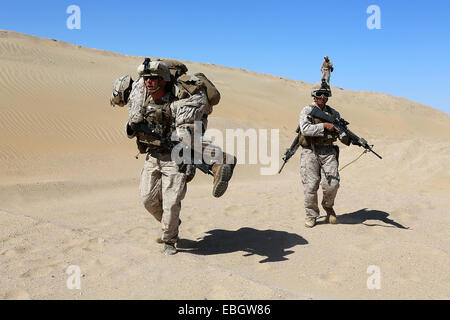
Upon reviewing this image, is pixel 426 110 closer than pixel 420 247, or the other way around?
pixel 420 247

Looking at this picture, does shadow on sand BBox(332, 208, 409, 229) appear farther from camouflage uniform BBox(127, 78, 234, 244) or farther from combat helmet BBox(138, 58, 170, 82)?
combat helmet BBox(138, 58, 170, 82)

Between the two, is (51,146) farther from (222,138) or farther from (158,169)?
(158,169)

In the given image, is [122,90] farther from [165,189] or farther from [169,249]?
[169,249]

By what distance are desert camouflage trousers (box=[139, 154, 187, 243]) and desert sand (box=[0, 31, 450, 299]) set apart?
0.35 m

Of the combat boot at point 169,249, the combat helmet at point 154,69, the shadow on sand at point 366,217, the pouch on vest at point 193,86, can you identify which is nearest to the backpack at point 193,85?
the pouch on vest at point 193,86

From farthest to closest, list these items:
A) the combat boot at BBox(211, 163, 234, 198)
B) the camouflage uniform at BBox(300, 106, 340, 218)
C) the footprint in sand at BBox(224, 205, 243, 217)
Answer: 1. the footprint in sand at BBox(224, 205, 243, 217)
2. the camouflage uniform at BBox(300, 106, 340, 218)
3. the combat boot at BBox(211, 163, 234, 198)

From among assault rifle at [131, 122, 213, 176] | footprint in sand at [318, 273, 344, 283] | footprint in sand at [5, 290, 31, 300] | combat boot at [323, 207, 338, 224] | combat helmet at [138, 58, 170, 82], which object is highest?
combat helmet at [138, 58, 170, 82]

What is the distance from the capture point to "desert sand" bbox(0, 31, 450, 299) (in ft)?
11.7

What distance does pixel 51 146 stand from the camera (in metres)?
11.7

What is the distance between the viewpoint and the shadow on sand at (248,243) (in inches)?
184

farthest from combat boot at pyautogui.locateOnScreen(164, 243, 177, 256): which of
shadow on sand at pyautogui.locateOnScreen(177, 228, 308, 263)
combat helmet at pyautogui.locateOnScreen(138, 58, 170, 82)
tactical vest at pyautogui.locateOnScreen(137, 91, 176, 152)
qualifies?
combat helmet at pyautogui.locateOnScreen(138, 58, 170, 82)

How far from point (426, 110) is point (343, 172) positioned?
26268mm

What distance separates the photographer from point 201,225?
19.6 ft

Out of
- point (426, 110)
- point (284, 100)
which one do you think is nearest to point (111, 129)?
point (284, 100)
